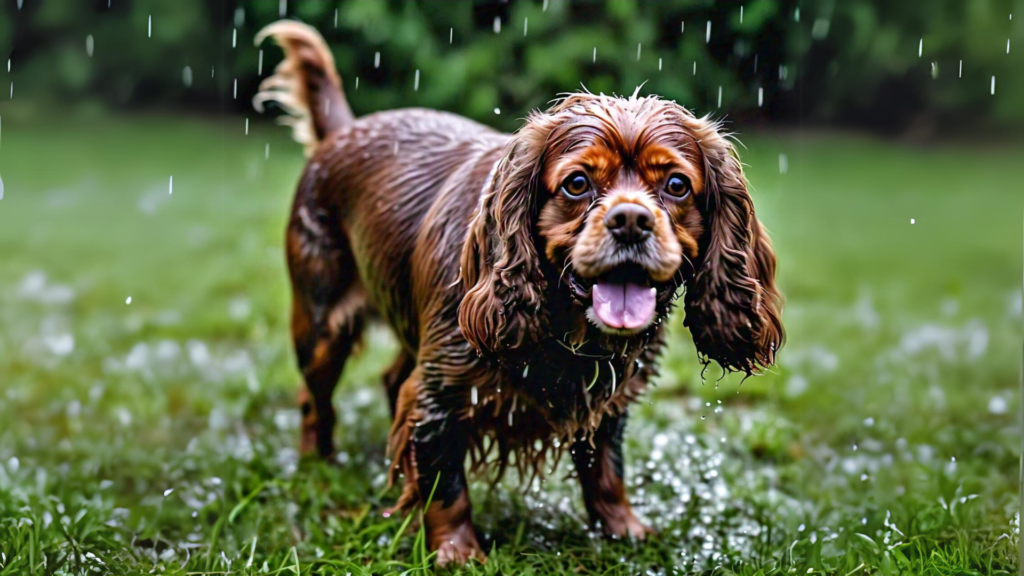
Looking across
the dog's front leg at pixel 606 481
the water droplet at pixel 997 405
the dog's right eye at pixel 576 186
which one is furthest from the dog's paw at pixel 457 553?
the water droplet at pixel 997 405

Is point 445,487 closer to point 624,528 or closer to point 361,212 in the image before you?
point 624,528

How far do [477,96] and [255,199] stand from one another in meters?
2.58

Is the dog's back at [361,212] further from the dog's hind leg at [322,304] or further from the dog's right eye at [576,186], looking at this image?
the dog's right eye at [576,186]

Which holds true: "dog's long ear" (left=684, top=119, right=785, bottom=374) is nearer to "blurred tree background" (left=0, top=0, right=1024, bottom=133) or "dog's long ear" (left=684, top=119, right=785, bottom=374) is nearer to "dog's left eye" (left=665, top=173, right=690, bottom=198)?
"dog's left eye" (left=665, top=173, right=690, bottom=198)

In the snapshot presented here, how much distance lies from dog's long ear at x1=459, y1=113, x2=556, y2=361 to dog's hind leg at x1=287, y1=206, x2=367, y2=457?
107 centimetres

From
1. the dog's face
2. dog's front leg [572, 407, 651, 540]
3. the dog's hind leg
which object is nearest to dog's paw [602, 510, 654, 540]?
dog's front leg [572, 407, 651, 540]

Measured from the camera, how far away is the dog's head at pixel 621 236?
262 cm

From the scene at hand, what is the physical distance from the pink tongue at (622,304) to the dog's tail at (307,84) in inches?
76.1

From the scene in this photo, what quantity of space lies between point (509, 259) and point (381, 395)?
8.03 feet

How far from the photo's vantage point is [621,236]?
8.32ft

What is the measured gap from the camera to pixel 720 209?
111 inches

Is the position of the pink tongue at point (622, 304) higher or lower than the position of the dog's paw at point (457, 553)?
higher

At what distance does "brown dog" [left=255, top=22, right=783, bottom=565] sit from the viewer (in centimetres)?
268

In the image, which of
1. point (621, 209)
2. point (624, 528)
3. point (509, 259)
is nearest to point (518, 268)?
point (509, 259)
